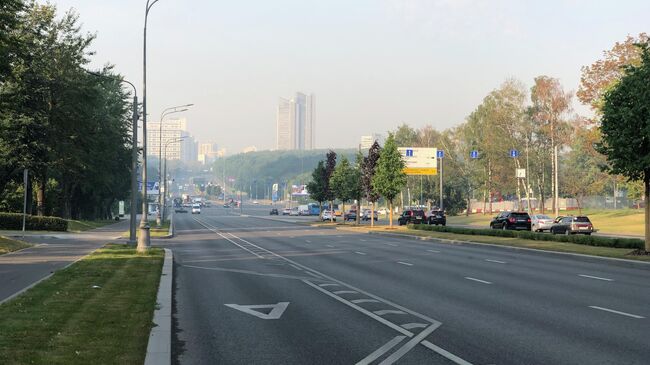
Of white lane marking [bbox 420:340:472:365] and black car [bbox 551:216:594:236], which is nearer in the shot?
white lane marking [bbox 420:340:472:365]

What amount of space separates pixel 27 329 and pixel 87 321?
3.22 ft

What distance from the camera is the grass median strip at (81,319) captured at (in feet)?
26.9

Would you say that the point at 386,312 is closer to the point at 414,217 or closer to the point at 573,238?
the point at 573,238

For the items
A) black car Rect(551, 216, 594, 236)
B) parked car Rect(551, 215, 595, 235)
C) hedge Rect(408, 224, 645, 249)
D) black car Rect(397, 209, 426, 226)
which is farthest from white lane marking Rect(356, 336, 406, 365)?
black car Rect(397, 209, 426, 226)

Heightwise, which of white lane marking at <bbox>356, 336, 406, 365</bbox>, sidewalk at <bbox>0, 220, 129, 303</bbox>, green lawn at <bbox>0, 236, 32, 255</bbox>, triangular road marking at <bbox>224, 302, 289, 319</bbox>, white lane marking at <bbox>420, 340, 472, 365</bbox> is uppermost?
green lawn at <bbox>0, 236, 32, 255</bbox>

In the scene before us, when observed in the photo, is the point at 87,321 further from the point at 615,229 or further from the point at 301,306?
the point at 615,229

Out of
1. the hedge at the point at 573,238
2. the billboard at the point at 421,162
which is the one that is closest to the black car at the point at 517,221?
the hedge at the point at 573,238

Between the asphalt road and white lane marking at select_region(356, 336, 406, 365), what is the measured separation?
13 mm

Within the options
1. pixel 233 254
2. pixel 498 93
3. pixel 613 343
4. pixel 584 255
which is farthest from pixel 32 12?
pixel 498 93

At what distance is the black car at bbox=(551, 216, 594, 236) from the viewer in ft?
163

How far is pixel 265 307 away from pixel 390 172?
171ft

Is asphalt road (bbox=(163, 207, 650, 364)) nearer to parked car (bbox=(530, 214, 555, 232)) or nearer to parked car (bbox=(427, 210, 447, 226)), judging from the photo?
parked car (bbox=(530, 214, 555, 232))

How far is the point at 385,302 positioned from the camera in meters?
14.3

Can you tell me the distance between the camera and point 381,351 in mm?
9258
